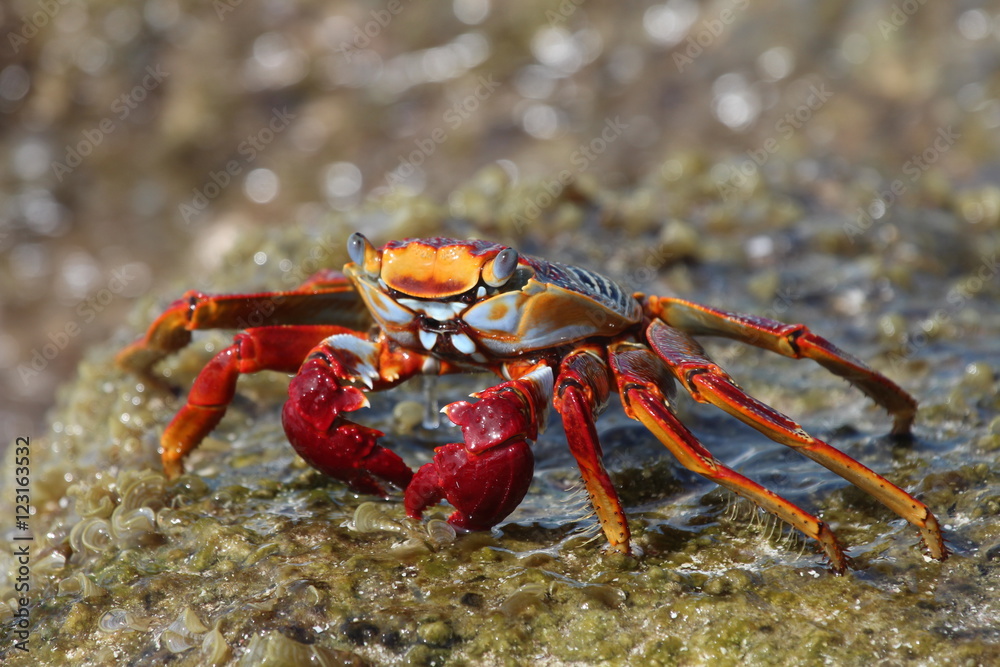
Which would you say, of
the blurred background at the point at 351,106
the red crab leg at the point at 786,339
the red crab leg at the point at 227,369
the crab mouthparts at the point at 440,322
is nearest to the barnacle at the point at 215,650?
the red crab leg at the point at 227,369

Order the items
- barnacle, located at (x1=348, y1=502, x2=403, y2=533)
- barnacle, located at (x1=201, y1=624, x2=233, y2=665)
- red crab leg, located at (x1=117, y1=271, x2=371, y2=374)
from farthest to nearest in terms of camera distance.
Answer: red crab leg, located at (x1=117, y1=271, x2=371, y2=374), barnacle, located at (x1=348, y1=502, x2=403, y2=533), barnacle, located at (x1=201, y1=624, x2=233, y2=665)

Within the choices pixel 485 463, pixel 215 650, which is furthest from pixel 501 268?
pixel 215 650

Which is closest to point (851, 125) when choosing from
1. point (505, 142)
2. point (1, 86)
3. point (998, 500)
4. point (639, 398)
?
point (505, 142)

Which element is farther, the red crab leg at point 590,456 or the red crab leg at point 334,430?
the red crab leg at point 334,430

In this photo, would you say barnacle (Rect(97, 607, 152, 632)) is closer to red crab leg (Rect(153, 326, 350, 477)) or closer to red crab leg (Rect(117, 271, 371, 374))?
red crab leg (Rect(153, 326, 350, 477))

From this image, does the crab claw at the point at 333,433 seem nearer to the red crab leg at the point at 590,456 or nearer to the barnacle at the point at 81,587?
the red crab leg at the point at 590,456

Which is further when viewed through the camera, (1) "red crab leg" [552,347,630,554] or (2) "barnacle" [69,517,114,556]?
(2) "barnacle" [69,517,114,556]

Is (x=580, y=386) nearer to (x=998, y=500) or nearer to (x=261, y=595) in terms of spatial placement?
(x=261, y=595)

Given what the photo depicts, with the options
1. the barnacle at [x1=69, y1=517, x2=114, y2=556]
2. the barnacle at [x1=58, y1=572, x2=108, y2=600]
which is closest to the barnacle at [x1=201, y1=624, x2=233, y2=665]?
the barnacle at [x1=58, y1=572, x2=108, y2=600]
